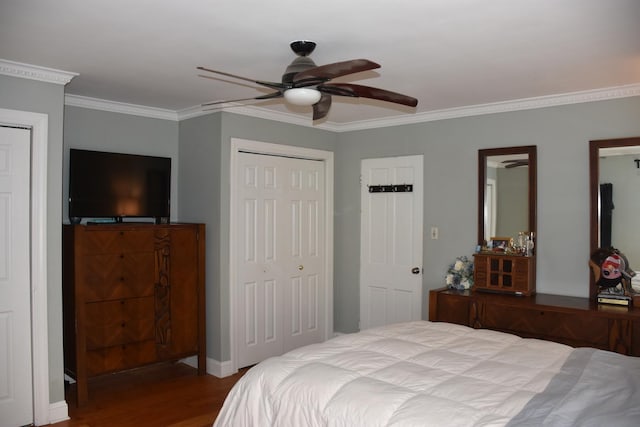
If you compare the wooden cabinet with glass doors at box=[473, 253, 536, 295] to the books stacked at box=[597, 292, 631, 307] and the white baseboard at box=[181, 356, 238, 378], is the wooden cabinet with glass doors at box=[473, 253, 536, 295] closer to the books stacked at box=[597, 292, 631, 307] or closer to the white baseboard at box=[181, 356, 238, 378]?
the books stacked at box=[597, 292, 631, 307]

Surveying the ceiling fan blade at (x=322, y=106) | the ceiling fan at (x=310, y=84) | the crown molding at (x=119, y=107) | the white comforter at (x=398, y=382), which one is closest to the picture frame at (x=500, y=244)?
the white comforter at (x=398, y=382)

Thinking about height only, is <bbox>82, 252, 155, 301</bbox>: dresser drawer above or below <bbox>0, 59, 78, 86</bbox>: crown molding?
below

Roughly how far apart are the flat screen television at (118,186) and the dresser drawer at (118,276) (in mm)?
440

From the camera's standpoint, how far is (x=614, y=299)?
11.9ft

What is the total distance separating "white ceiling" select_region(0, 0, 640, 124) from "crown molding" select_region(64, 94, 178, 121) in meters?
0.39

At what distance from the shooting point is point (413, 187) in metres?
4.88

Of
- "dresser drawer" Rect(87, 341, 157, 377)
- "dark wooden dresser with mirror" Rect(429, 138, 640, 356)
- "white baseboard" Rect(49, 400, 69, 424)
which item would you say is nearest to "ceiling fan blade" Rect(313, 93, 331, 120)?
"dark wooden dresser with mirror" Rect(429, 138, 640, 356)

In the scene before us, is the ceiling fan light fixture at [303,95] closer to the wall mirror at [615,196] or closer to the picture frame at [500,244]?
the picture frame at [500,244]

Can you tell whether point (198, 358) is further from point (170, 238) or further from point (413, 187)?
point (413, 187)

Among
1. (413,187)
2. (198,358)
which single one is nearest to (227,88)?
(413,187)

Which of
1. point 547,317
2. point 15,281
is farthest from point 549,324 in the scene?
point 15,281

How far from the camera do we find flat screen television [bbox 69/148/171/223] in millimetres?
3998

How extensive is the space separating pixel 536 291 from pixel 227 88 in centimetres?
307

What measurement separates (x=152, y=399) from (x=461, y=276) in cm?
281
